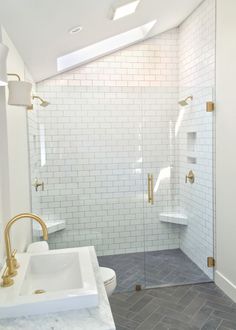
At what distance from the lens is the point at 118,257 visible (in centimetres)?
393

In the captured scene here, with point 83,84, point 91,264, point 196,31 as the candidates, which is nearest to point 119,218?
point 83,84

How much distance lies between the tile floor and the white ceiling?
101 inches

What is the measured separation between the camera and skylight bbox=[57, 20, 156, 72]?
3.77 m

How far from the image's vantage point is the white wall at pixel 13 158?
2008 mm

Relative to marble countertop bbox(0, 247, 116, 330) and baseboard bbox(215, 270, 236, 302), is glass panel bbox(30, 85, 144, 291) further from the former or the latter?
marble countertop bbox(0, 247, 116, 330)

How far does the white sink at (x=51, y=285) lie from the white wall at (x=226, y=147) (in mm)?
1639

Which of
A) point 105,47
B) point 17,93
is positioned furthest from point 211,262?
point 105,47

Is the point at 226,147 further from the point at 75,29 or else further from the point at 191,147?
the point at 75,29

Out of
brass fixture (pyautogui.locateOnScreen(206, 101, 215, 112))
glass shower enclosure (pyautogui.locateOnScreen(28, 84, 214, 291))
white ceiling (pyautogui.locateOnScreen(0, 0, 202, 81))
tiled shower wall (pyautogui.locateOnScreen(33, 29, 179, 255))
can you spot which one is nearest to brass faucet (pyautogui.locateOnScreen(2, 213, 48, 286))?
white ceiling (pyautogui.locateOnScreen(0, 0, 202, 81))

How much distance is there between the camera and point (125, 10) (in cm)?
268

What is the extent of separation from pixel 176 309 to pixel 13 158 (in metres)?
2.05

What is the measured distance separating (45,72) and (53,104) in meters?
0.41

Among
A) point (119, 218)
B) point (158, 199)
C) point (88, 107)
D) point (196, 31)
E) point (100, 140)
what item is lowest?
point (119, 218)

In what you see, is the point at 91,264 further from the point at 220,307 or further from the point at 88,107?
the point at 88,107
